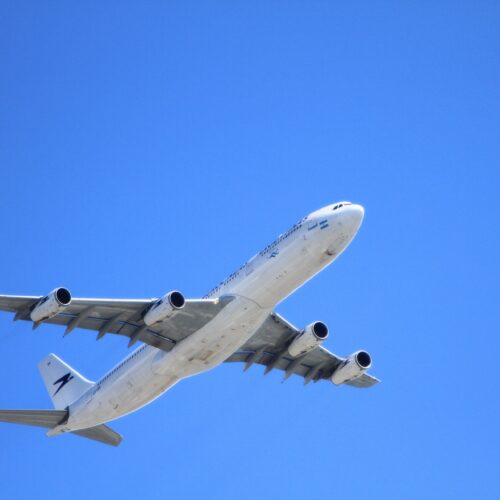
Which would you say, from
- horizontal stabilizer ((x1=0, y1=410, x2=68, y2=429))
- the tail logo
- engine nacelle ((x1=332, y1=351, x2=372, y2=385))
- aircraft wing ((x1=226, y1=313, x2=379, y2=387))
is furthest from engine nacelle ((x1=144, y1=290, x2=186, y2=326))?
the tail logo

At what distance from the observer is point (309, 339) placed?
56344 millimetres

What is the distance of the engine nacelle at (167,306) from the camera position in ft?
164

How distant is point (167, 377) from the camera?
5341 centimetres

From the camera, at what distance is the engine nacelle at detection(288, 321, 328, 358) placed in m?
56.0

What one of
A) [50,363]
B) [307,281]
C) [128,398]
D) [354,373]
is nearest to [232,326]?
[307,281]

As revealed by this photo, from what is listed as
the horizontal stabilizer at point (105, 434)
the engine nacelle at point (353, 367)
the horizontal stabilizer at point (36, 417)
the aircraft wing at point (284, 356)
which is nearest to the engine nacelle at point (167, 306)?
the aircraft wing at point (284, 356)

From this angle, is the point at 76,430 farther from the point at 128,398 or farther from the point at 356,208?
the point at 356,208

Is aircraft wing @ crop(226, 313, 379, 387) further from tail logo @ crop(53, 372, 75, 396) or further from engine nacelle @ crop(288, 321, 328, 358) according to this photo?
tail logo @ crop(53, 372, 75, 396)

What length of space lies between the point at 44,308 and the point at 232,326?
8.52 meters

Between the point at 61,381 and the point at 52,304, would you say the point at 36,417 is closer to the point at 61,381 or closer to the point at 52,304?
the point at 61,381

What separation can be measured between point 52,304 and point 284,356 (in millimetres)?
16353

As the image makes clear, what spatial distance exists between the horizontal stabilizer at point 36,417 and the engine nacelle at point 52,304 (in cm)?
858

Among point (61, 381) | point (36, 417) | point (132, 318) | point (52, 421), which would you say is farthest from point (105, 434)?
point (132, 318)

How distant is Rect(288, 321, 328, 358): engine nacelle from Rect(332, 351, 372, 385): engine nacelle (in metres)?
3.33
